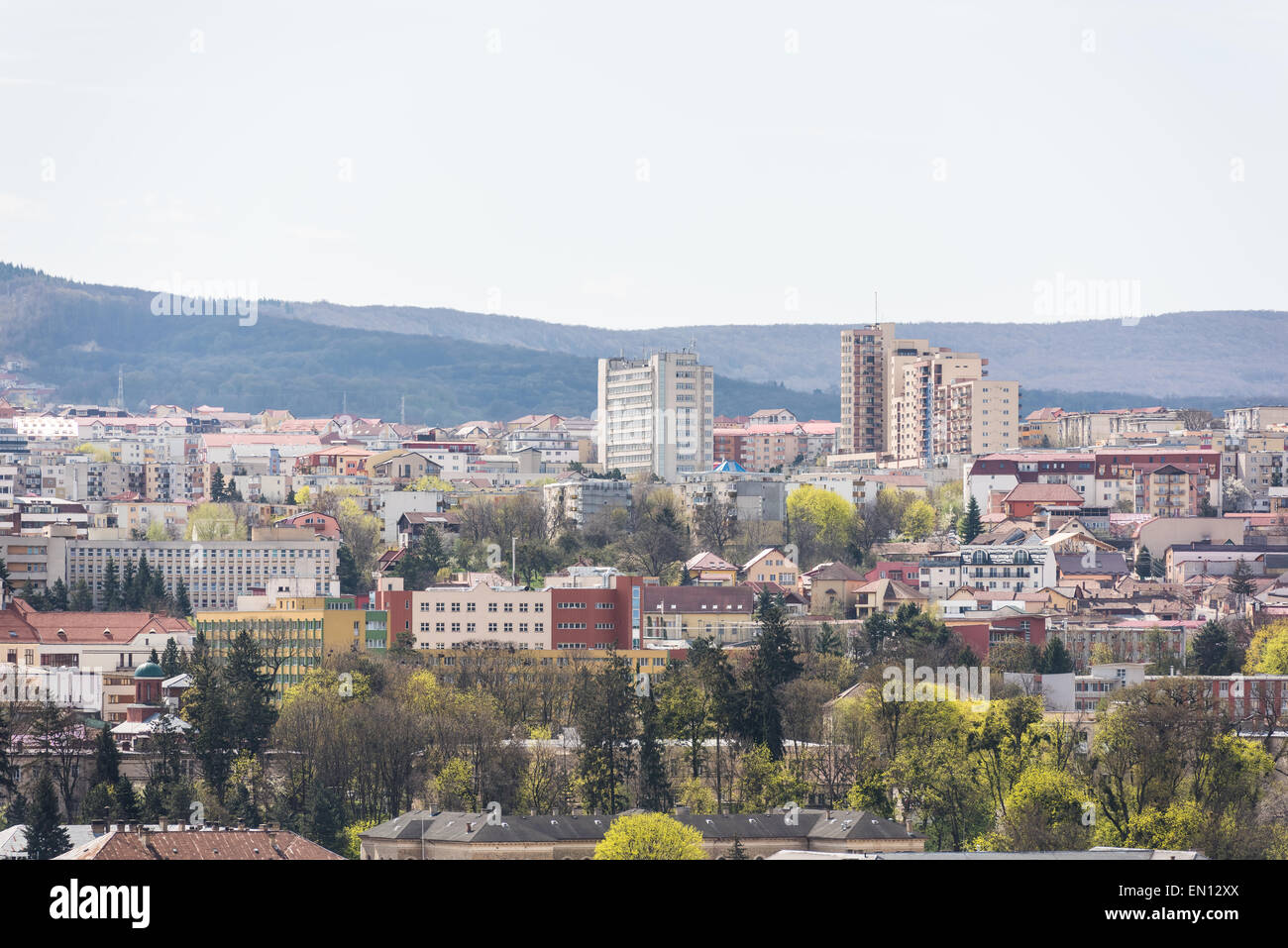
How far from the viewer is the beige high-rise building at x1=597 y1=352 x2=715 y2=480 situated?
121m

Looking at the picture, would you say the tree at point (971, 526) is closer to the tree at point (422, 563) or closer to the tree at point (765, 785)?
the tree at point (422, 563)

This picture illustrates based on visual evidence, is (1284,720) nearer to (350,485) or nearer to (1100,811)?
(1100,811)

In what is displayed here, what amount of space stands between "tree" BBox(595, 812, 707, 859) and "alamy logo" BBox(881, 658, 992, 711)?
538 inches

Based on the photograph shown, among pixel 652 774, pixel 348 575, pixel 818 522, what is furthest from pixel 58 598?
pixel 652 774

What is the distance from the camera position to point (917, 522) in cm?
10038

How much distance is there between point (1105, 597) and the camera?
81.1 meters

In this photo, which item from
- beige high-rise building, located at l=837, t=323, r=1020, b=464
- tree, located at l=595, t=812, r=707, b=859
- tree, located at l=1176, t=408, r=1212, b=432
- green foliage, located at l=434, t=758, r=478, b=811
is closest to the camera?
tree, located at l=595, t=812, r=707, b=859

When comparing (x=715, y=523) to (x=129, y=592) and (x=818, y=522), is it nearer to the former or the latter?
(x=818, y=522)

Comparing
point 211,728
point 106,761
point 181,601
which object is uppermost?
point 181,601

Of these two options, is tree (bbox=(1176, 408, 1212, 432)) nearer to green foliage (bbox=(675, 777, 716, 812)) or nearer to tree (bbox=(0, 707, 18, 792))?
green foliage (bbox=(675, 777, 716, 812))

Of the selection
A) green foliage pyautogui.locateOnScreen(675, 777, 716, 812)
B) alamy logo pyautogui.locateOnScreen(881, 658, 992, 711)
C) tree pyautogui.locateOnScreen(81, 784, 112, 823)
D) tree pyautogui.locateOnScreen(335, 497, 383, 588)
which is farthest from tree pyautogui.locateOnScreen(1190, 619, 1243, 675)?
tree pyautogui.locateOnScreen(81, 784, 112, 823)
